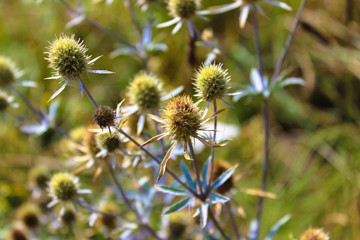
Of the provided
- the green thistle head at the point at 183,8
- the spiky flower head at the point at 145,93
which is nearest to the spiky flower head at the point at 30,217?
the spiky flower head at the point at 145,93

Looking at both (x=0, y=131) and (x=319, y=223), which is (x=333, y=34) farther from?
(x=0, y=131)

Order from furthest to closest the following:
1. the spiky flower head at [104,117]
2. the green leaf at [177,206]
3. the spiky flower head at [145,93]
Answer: the spiky flower head at [145,93] → the green leaf at [177,206] → the spiky flower head at [104,117]

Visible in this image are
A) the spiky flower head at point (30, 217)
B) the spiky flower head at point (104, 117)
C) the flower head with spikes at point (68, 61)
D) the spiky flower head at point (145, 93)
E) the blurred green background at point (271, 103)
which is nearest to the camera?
the spiky flower head at point (104, 117)

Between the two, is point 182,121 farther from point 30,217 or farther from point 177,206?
point 30,217

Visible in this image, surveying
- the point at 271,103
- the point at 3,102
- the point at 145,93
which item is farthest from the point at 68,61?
the point at 271,103

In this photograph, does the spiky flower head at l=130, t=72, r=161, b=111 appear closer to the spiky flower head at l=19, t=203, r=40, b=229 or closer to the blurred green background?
the blurred green background

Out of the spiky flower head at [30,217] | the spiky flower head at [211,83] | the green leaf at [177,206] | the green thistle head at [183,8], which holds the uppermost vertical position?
the green thistle head at [183,8]

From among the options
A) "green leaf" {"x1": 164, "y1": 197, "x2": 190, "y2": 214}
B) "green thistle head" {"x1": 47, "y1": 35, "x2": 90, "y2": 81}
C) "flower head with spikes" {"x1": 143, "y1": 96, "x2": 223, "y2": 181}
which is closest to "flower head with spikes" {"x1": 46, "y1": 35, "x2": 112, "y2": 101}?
"green thistle head" {"x1": 47, "y1": 35, "x2": 90, "y2": 81}

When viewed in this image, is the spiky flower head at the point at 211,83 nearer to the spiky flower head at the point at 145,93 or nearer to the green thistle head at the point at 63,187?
the spiky flower head at the point at 145,93
